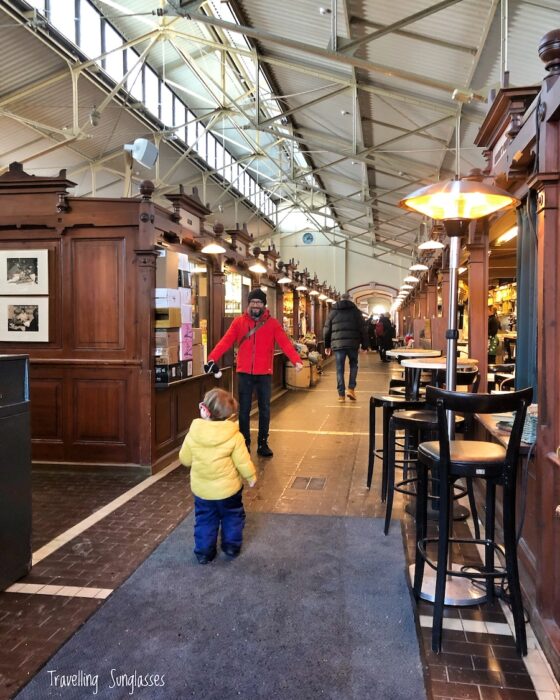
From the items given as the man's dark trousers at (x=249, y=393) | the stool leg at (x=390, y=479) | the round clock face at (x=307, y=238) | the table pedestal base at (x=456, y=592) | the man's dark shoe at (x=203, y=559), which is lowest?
the table pedestal base at (x=456, y=592)

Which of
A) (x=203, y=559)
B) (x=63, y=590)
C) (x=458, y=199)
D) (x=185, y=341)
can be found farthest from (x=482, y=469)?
(x=185, y=341)

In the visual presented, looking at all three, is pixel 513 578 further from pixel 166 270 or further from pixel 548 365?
pixel 166 270

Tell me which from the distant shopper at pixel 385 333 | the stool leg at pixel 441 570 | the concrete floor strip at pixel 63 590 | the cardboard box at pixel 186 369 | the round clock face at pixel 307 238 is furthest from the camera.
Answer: the round clock face at pixel 307 238

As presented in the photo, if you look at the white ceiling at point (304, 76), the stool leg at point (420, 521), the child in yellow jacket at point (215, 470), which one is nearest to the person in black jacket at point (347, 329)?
the white ceiling at point (304, 76)

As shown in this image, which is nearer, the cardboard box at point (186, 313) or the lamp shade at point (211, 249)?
the cardboard box at point (186, 313)

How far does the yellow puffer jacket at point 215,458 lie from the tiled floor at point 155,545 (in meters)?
0.60

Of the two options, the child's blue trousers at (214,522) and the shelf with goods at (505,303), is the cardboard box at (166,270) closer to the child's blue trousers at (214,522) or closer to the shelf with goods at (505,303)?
the child's blue trousers at (214,522)

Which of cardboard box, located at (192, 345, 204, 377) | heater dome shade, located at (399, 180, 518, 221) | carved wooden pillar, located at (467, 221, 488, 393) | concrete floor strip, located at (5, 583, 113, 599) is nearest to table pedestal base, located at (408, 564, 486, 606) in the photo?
concrete floor strip, located at (5, 583, 113, 599)

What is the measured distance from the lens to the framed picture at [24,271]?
201 inches

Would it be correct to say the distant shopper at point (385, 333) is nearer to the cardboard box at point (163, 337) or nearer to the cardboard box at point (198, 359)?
the cardboard box at point (198, 359)

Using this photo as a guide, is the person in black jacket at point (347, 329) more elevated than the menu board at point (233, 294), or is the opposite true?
the menu board at point (233, 294)

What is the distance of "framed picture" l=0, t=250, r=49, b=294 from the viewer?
511 centimetres

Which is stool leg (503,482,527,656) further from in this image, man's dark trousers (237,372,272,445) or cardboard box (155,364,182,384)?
cardboard box (155,364,182,384)

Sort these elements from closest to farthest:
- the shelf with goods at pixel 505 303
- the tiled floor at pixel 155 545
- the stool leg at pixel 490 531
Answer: the tiled floor at pixel 155 545, the stool leg at pixel 490 531, the shelf with goods at pixel 505 303
